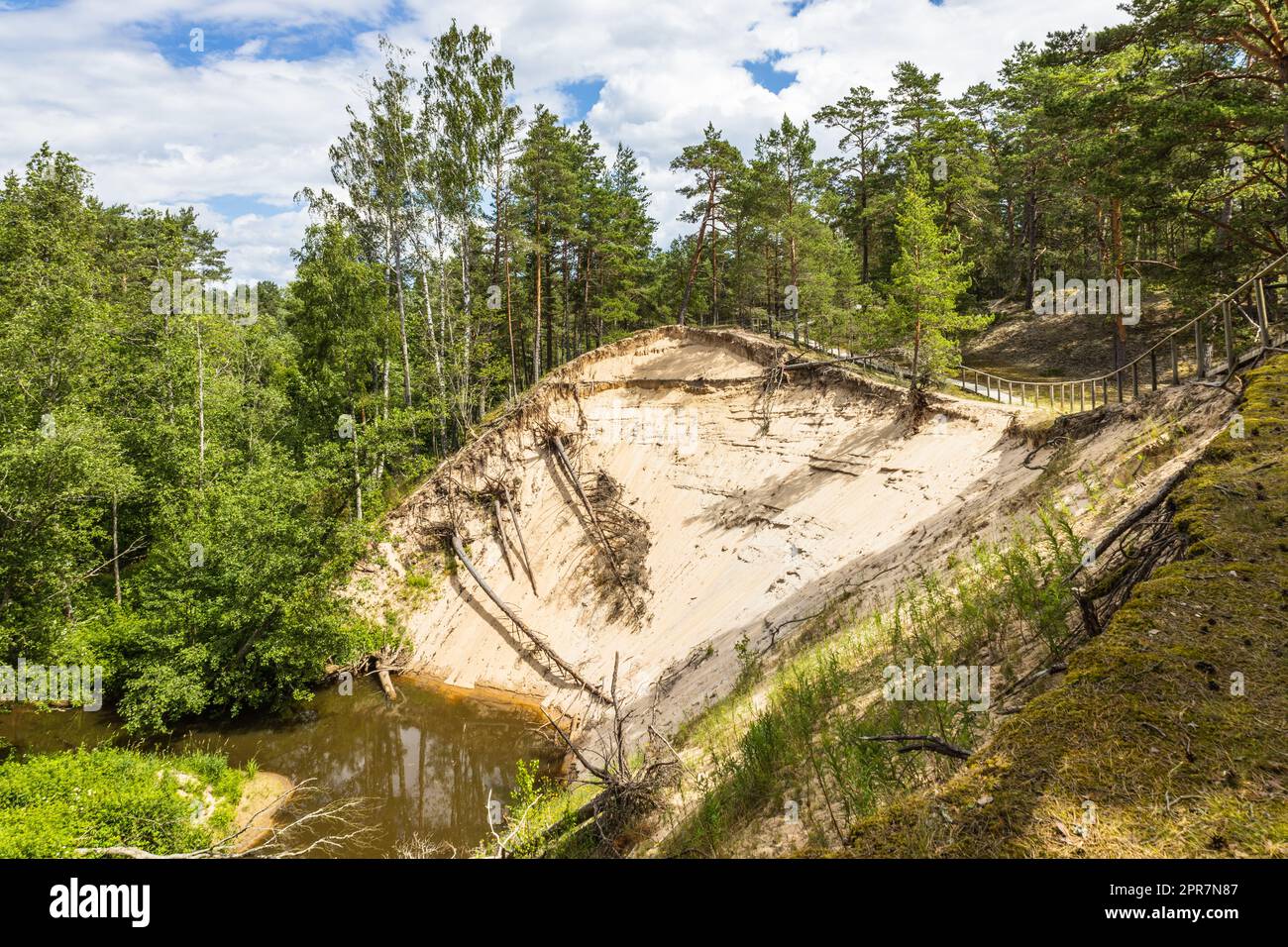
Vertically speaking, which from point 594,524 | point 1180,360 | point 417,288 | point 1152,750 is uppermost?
point 417,288

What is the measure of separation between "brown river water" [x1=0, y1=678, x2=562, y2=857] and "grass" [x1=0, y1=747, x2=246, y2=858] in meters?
1.66

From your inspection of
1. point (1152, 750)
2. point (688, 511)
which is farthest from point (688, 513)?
point (1152, 750)

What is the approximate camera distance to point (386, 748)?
56.0 ft

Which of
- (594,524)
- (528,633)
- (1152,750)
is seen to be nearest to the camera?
(1152,750)

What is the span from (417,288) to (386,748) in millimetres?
22445

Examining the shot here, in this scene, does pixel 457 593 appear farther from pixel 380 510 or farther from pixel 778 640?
pixel 778 640

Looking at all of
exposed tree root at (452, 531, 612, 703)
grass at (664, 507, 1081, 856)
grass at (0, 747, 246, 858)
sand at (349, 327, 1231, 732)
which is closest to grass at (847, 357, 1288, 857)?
grass at (664, 507, 1081, 856)

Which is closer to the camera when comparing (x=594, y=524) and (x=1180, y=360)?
(x=594, y=524)

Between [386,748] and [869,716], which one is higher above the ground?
[869,716]

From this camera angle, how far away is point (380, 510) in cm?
2486

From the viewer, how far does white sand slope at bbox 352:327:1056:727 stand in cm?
1612

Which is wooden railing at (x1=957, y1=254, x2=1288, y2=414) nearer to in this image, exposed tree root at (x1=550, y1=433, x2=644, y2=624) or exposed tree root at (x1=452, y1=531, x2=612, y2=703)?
exposed tree root at (x1=550, y1=433, x2=644, y2=624)

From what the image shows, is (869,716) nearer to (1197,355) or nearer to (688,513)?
(1197,355)
